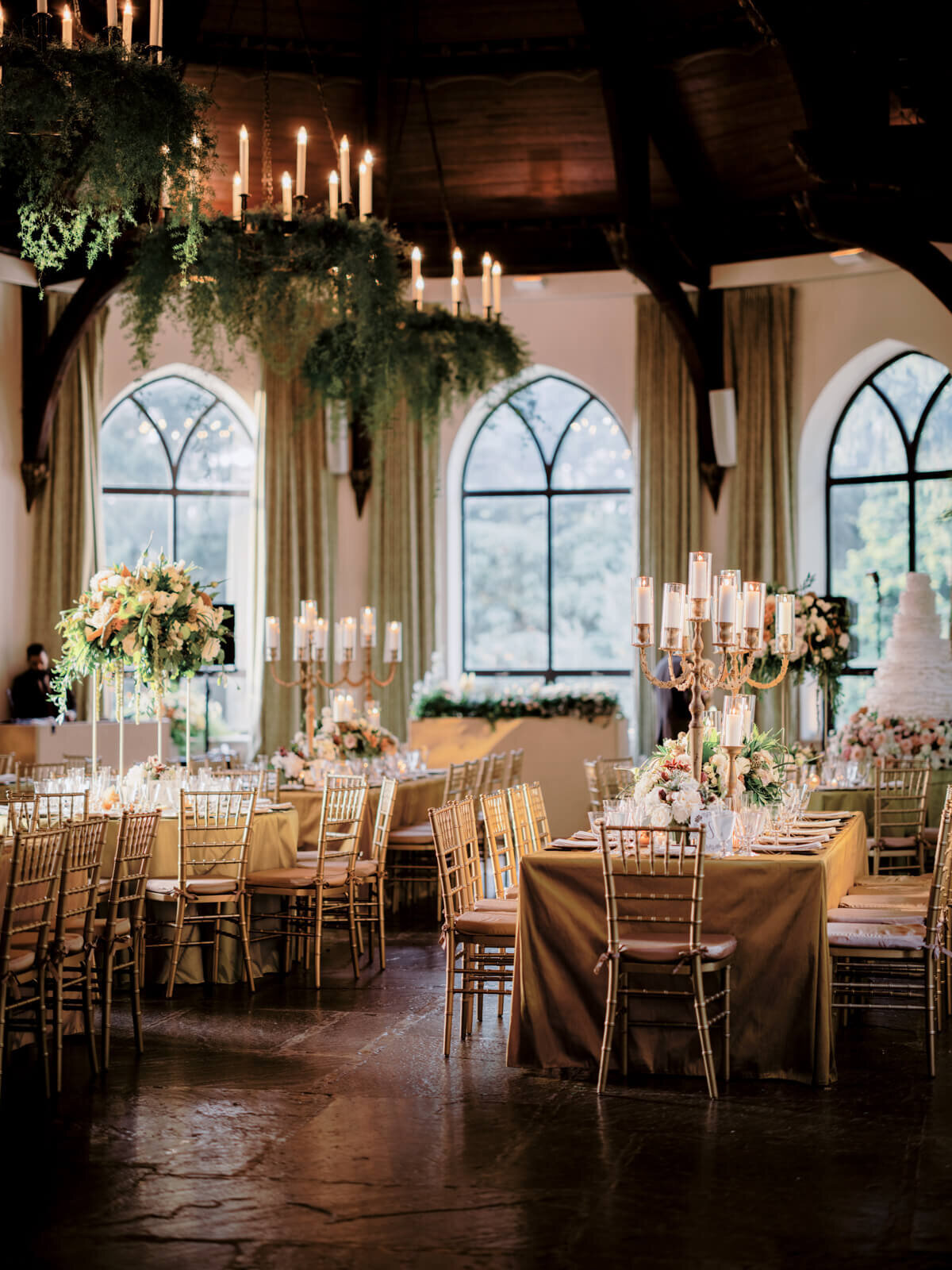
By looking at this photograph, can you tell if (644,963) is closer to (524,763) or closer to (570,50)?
(524,763)

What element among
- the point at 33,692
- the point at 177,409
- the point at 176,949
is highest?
the point at 177,409

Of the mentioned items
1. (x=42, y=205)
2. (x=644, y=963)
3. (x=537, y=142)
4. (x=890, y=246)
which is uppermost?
Answer: (x=537, y=142)

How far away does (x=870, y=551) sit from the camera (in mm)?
14031

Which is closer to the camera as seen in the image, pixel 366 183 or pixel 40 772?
pixel 366 183

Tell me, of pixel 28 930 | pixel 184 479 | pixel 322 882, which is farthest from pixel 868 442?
pixel 28 930

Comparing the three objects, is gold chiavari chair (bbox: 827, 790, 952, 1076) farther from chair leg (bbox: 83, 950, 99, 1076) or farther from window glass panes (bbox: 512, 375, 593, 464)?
window glass panes (bbox: 512, 375, 593, 464)

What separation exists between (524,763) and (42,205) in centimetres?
727

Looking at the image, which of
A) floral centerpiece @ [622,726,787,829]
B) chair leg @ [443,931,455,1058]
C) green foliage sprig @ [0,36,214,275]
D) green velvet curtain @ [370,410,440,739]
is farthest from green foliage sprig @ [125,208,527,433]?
chair leg @ [443,931,455,1058]

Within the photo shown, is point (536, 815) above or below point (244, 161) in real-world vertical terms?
below

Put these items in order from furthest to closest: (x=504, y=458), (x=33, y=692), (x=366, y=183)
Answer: (x=504, y=458), (x=33, y=692), (x=366, y=183)

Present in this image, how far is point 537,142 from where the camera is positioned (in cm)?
1334

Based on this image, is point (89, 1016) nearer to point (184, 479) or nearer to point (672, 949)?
point (672, 949)

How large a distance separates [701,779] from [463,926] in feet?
3.74

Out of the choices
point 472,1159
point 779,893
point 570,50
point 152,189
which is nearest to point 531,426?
point 570,50
